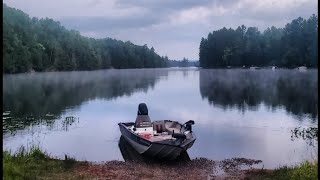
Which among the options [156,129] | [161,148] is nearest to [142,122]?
[156,129]

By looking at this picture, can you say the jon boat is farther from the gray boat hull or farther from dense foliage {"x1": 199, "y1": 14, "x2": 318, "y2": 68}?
dense foliage {"x1": 199, "y1": 14, "x2": 318, "y2": 68}

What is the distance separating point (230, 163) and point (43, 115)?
24907 millimetres

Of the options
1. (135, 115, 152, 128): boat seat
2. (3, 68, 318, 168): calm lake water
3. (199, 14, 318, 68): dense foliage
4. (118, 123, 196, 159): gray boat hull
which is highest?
(199, 14, 318, 68): dense foliage

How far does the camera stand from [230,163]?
23281 millimetres

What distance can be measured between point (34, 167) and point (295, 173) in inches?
391

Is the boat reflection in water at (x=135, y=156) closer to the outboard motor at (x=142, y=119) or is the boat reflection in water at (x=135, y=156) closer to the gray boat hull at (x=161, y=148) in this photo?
the gray boat hull at (x=161, y=148)

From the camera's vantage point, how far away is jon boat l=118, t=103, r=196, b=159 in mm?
23062

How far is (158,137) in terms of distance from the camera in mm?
25375

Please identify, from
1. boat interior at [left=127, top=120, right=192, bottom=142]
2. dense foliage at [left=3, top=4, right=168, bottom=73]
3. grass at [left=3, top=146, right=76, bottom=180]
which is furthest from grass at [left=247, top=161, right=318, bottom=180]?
dense foliage at [left=3, top=4, right=168, bottom=73]

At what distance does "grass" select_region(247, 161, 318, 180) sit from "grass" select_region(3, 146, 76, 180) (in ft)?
25.6

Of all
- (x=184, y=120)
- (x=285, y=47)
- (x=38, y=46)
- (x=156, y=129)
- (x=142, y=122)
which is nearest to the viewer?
(x=142, y=122)

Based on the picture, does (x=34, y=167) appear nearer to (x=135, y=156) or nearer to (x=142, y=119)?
(x=135, y=156)

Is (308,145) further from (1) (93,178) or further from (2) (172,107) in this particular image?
(2) (172,107)

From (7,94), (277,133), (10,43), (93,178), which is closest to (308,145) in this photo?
(277,133)
